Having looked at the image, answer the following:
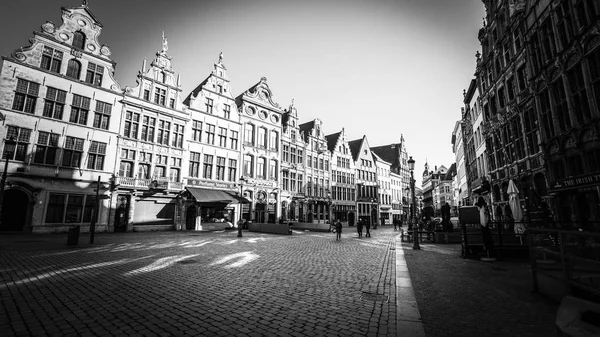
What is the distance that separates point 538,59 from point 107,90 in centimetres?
3336

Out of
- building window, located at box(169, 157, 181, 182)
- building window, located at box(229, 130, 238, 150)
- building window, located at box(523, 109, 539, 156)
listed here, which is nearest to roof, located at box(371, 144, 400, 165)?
building window, located at box(229, 130, 238, 150)

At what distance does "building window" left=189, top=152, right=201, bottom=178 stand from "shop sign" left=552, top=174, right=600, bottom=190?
2960 centimetres

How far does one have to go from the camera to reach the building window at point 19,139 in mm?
19594

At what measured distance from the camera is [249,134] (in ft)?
117

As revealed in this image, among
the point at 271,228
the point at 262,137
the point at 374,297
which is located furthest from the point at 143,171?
the point at 374,297

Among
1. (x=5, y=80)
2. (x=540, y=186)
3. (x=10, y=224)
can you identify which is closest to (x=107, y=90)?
(x=5, y=80)

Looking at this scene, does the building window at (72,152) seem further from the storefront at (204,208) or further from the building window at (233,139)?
the building window at (233,139)

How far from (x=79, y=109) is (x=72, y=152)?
12.6 ft

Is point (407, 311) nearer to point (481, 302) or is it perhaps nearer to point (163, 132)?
point (481, 302)

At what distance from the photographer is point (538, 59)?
619 inches

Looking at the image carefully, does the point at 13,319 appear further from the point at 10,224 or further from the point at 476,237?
the point at 10,224

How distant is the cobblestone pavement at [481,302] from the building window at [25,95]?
1132 inches

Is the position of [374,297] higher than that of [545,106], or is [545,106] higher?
[545,106]

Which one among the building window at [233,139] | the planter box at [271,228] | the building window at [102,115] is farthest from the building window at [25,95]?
the planter box at [271,228]
